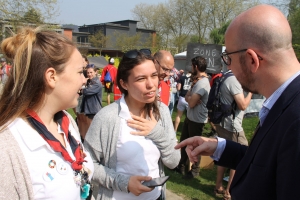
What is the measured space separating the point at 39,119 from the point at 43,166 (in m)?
0.26

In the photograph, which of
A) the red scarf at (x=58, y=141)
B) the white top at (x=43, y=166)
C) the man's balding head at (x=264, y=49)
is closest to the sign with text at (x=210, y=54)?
the man's balding head at (x=264, y=49)

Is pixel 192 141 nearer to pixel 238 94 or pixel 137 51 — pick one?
pixel 137 51

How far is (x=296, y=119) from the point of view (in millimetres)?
1087

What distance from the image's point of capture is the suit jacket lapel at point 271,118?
120 centimetres

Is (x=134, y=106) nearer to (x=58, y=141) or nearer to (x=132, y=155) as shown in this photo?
(x=132, y=155)

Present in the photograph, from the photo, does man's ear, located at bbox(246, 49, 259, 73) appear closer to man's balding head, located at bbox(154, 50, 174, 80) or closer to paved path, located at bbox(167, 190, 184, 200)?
man's balding head, located at bbox(154, 50, 174, 80)

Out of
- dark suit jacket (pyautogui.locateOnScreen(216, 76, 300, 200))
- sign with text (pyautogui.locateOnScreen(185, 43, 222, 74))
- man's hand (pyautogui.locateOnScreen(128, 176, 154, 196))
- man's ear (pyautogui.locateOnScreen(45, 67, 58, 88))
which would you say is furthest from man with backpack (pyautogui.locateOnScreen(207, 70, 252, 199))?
sign with text (pyautogui.locateOnScreen(185, 43, 222, 74))

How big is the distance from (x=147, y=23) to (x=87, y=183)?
45292 mm

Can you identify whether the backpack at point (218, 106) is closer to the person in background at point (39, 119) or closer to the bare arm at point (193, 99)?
the bare arm at point (193, 99)

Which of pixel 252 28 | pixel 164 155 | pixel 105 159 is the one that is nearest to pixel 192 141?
pixel 164 155

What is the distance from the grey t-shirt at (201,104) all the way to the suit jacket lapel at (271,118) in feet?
10.5

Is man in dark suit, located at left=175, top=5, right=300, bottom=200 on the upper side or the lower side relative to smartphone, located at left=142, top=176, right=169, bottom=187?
upper

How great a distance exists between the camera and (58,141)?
59.3 inches

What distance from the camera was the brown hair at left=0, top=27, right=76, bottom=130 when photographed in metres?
1.42
